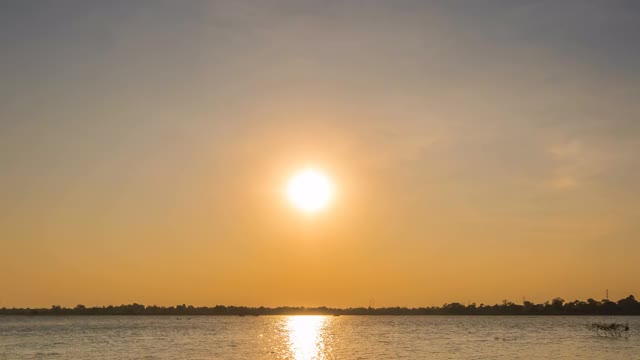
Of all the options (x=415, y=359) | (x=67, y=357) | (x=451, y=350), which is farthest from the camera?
(x=451, y=350)

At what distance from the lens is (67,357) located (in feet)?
292

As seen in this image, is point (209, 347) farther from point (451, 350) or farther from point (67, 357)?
point (451, 350)

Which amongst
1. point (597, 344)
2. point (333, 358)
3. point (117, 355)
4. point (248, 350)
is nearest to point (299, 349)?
point (248, 350)

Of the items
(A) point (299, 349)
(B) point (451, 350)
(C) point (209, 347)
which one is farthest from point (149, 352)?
(B) point (451, 350)

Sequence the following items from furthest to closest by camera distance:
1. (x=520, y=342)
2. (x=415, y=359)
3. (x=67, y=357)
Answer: (x=520, y=342), (x=67, y=357), (x=415, y=359)

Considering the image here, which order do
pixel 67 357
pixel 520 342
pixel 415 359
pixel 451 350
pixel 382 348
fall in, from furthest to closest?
1. pixel 520 342
2. pixel 382 348
3. pixel 451 350
4. pixel 67 357
5. pixel 415 359

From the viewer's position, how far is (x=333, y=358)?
87.6 meters

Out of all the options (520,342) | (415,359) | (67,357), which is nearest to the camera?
(415,359)

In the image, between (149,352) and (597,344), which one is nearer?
(149,352)

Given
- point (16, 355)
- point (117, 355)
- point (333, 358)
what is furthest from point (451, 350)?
point (16, 355)

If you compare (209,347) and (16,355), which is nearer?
(16,355)

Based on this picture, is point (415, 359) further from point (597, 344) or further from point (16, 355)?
point (16, 355)

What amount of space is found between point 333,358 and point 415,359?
1064 centimetres

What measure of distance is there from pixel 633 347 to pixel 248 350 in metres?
54.1
